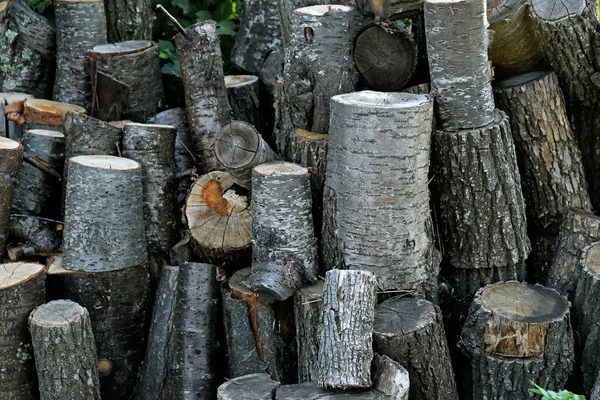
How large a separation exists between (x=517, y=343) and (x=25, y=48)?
3.61 meters

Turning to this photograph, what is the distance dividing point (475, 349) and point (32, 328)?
211 centimetres

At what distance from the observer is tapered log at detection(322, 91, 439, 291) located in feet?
12.1

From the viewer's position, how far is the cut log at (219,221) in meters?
4.27

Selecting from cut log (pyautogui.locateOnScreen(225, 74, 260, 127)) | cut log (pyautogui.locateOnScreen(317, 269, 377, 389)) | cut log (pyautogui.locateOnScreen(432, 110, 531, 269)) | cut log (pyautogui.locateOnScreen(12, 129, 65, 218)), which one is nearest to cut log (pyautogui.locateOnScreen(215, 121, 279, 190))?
Answer: cut log (pyautogui.locateOnScreen(317, 269, 377, 389))

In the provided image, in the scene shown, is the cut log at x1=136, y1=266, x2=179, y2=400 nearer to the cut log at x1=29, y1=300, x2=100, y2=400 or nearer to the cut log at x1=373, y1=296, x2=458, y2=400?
the cut log at x1=29, y1=300, x2=100, y2=400

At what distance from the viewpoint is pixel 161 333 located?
14.6 ft

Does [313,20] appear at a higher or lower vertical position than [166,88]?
higher

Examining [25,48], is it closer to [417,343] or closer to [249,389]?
[249,389]

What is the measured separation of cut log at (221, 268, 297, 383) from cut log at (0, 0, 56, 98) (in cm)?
222

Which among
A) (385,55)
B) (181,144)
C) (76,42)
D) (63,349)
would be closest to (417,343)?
(385,55)

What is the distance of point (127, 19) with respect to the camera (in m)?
5.39

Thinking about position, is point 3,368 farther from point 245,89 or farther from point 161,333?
point 245,89

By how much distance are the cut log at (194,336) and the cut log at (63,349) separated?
431 mm

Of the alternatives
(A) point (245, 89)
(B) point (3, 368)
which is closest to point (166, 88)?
(A) point (245, 89)
